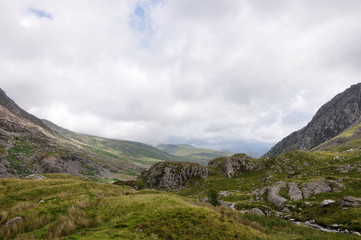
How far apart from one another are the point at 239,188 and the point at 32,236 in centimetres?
8278

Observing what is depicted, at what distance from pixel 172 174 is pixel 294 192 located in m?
75.8

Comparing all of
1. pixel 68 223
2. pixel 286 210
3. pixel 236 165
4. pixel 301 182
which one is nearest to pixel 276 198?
pixel 286 210

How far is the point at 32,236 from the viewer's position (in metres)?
15.1

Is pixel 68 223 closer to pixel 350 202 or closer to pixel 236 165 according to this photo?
pixel 350 202

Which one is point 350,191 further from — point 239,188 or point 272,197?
point 239,188

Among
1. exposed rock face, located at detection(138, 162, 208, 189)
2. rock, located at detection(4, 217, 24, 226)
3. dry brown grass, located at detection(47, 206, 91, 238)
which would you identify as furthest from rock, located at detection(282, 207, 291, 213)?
exposed rock face, located at detection(138, 162, 208, 189)

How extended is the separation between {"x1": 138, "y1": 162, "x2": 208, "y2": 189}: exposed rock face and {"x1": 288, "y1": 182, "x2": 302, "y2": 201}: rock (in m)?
63.9

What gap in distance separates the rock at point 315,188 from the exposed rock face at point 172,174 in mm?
68313

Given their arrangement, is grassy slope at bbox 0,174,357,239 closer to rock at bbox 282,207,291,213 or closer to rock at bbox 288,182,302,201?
rock at bbox 282,207,291,213

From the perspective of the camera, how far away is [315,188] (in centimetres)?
4569

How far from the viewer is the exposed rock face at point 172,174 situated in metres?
109

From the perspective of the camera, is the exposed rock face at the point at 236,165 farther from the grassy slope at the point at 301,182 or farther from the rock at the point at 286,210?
the rock at the point at 286,210

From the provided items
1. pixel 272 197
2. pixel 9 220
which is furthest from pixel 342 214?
pixel 9 220

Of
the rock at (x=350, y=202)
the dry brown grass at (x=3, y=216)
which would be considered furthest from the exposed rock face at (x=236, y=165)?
the dry brown grass at (x=3, y=216)
